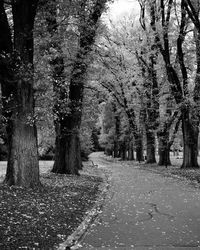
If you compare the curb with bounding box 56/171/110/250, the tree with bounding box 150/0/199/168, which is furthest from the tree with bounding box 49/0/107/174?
the tree with bounding box 150/0/199/168

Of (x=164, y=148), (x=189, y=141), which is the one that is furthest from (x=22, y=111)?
(x=164, y=148)

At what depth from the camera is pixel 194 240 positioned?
7645 millimetres

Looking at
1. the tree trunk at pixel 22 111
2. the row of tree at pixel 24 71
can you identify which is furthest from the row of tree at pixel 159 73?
the tree trunk at pixel 22 111

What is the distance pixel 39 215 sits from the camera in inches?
371

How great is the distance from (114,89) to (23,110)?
33.5 m

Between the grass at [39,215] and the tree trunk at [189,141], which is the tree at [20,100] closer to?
the grass at [39,215]

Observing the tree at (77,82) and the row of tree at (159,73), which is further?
the row of tree at (159,73)

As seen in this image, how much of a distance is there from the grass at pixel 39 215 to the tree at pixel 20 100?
2.20 feet

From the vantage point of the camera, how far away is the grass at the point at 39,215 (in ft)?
24.0

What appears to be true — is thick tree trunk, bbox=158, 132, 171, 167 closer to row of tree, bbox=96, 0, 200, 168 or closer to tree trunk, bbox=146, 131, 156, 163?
row of tree, bbox=96, 0, 200, 168

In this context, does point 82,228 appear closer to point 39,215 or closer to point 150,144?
point 39,215

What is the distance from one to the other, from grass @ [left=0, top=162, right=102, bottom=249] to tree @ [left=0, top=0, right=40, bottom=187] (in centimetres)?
67

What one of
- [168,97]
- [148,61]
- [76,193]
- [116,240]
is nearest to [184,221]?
[116,240]

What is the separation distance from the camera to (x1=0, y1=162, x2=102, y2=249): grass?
731 cm
